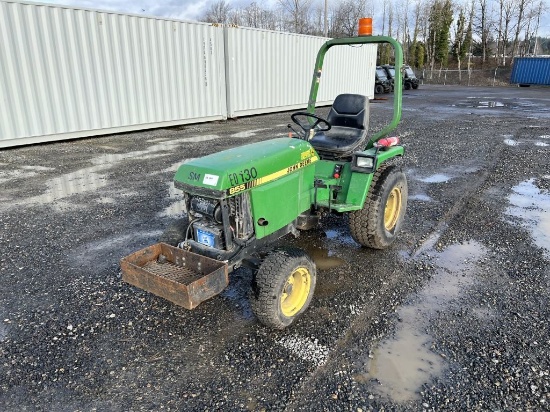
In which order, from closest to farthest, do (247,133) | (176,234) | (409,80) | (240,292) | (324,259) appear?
(176,234) → (240,292) → (324,259) → (247,133) → (409,80)

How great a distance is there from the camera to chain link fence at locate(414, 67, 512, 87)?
1347 inches

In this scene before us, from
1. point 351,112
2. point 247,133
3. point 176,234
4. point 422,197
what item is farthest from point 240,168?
point 247,133

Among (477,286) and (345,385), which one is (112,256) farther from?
(477,286)

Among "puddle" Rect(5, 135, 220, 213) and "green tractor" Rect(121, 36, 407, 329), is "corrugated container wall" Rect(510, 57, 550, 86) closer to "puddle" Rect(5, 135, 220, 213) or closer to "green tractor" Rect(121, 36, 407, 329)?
"puddle" Rect(5, 135, 220, 213)

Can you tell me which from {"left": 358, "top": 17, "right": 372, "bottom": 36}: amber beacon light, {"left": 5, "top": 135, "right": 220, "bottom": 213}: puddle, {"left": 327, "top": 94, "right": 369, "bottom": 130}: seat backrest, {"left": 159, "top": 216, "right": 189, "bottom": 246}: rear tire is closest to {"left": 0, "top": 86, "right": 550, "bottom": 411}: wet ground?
{"left": 5, "top": 135, "right": 220, "bottom": 213}: puddle

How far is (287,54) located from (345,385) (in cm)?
1356

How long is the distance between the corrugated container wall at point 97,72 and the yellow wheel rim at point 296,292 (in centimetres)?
809

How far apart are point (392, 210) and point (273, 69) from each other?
35.5 ft

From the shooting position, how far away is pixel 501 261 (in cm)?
393

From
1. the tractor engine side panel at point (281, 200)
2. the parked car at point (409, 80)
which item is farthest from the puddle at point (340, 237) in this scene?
the parked car at point (409, 80)

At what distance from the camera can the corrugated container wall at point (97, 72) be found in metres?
8.48

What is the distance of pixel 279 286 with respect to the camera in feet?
8.70

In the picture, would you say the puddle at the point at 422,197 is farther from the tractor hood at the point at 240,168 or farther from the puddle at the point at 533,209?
the tractor hood at the point at 240,168

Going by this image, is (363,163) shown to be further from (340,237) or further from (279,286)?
(279,286)
